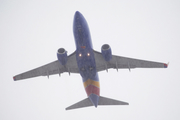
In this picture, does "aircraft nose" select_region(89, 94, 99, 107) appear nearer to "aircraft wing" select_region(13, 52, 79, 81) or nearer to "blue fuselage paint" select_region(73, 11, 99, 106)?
"blue fuselage paint" select_region(73, 11, 99, 106)

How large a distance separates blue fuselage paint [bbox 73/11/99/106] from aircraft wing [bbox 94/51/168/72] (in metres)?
2.58

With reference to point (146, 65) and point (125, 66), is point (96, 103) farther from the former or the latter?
point (146, 65)

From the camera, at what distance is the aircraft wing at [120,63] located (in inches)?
1128

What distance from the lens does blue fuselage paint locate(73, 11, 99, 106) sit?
83.5ft

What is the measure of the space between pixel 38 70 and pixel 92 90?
8.94 meters

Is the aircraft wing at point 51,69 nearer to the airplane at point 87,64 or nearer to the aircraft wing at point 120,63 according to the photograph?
the airplane at point 87,64

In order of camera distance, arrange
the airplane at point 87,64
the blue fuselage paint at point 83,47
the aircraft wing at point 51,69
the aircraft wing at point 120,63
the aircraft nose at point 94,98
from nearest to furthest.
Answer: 1. the blue fuselage paint at point 83,47
2. the airplane at point 87,64
3. the aircraft nose at point 94,98
4. the aircraft wing at point 120,63
5. the aircraft wing at point 51,69

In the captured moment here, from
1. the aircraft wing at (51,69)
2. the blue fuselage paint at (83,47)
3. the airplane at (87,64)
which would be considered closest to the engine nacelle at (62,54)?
the airplane at (87,64)

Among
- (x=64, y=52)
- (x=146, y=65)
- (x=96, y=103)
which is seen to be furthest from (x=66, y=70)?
(x=146, y=65)

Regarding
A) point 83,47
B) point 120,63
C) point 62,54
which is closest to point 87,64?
point 83,47

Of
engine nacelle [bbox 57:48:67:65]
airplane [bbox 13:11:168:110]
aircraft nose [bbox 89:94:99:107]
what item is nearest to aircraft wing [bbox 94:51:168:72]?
airplane [bbox 13:11:168:110]

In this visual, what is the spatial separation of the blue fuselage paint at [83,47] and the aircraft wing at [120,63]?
258 centimetres

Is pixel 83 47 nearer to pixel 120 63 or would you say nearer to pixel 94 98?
pixel 120 63

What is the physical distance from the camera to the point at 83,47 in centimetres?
2572
